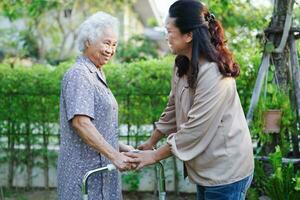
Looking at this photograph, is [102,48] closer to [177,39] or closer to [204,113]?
[177,39]

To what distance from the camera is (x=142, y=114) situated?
18.8 ft

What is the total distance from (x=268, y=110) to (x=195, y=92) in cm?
216

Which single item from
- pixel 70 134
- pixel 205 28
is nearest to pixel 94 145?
pixel 70 134

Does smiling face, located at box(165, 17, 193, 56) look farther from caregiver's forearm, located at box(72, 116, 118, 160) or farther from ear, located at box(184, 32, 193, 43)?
caregiver's forearm, located at box(72, 116, 118, 160)

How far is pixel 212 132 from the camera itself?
106 inches

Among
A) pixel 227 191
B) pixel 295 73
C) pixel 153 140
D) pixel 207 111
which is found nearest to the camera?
pixel 207 111

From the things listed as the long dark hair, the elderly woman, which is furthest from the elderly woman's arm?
the long dark hair

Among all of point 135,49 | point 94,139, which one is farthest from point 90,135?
point 135,49

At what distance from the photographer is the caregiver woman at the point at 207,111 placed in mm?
2652

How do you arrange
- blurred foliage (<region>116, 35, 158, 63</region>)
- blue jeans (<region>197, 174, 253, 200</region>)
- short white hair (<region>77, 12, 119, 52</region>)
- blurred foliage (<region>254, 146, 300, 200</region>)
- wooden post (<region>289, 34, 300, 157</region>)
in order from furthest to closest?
blurred foliage (<region>116, 35, 158, 63</region>) < wooden post (<region>289, 34, 300, 157</region>) < blurred foliage (<region>254, 146, 300, 200</region>) < short white hair (<region>77, 12, 119, 52</region>) < blue jeans (<region>197, 174, 253, 200</region>)

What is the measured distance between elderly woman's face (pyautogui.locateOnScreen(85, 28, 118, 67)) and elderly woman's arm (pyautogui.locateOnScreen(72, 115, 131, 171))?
1.22ft

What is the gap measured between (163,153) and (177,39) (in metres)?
0.57

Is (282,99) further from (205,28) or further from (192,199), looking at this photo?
(205,28)

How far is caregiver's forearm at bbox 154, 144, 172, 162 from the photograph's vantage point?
2807 mm
